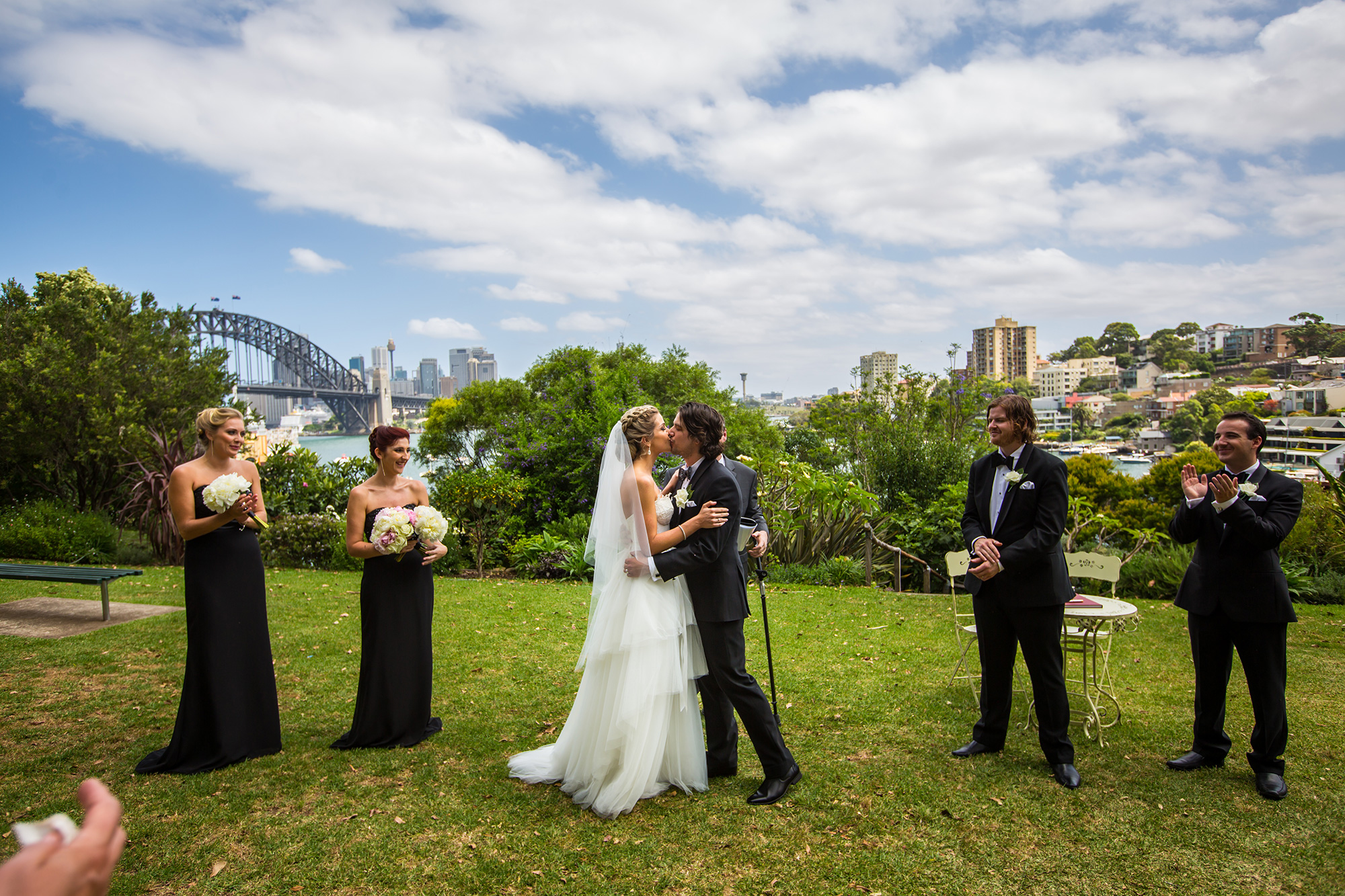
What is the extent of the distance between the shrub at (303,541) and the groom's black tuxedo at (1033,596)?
10.1 m

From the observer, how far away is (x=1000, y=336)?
6694 centimetres

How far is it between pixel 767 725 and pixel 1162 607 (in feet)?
23.7

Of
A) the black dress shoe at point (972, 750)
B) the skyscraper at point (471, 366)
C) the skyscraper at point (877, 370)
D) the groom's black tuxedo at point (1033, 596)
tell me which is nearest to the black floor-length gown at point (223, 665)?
the black dress shoe at point (972, 750)

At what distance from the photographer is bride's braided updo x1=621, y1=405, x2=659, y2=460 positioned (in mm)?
4152

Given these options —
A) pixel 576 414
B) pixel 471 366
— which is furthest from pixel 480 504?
pixel 471 366

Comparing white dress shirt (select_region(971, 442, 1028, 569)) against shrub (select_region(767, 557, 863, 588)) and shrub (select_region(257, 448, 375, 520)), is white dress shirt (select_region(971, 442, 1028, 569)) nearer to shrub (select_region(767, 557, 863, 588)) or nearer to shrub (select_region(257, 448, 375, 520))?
shrub (select_region(767, 557, 863, 588))

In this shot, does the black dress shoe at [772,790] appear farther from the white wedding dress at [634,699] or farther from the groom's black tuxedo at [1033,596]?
the groom's black tuxedo at [1033,596]

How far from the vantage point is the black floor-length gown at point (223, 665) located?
4.44m

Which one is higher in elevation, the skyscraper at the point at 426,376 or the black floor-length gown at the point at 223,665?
the skyscraper at the point at 426,376

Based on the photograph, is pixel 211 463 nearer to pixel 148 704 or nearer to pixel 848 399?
pixel 148 704

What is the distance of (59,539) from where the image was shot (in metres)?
12.1

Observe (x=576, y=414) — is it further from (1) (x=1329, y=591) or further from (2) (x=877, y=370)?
(2) (x=877, y=370)

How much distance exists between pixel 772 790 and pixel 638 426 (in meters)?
2.12

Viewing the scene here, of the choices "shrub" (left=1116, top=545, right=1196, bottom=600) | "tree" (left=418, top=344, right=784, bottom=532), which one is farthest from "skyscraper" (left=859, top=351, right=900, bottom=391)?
"shrub" (left=1116, top=545, right=1196, bottom=600)
